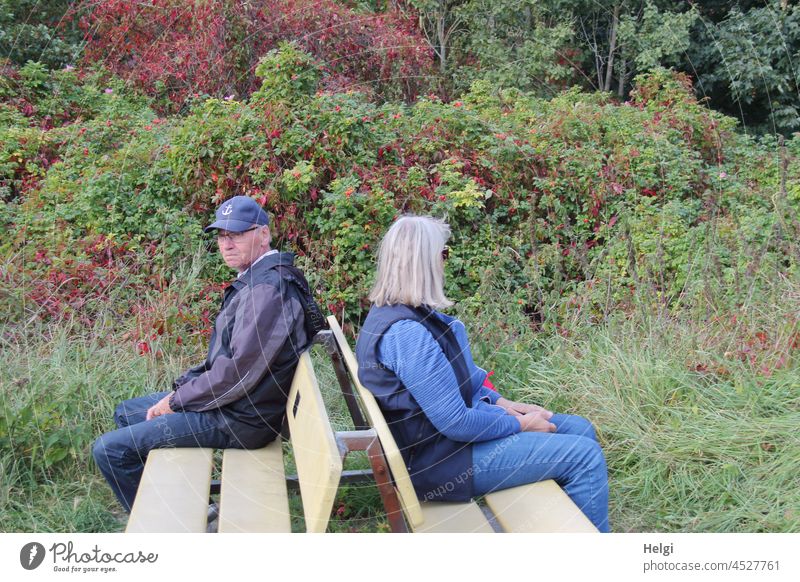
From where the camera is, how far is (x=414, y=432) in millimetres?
2750

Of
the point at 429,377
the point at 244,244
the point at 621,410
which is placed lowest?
the point at 621,410

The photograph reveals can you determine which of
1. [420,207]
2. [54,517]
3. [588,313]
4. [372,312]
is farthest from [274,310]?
[420,207]

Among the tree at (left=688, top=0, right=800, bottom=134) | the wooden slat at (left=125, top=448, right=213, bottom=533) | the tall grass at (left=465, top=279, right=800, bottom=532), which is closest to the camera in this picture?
the wooden slat at (left=125, top=448, right=213, bottom=533)

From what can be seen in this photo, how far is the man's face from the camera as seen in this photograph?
338 centimetres

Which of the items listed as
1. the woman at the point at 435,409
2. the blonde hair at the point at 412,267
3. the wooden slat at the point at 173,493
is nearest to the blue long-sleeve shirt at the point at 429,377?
the woman at the point at 435,409

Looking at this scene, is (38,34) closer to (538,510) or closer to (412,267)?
(412,267)

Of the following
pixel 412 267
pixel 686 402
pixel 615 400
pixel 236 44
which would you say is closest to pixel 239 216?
pixel 412 267

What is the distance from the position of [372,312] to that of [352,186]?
296 centimetres

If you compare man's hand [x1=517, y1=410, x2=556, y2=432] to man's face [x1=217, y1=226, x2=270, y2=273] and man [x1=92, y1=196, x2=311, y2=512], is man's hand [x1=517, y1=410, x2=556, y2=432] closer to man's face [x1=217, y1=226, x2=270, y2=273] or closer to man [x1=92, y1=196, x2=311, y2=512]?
man [x1=92, y1=196, x2=311, y2=512]

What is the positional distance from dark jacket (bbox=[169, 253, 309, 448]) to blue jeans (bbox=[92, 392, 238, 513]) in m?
0.04

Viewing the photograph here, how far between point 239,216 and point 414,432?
1.23m

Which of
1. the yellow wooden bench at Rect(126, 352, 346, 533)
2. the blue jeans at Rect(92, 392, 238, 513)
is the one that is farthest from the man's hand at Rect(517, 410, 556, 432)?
the blue jeans at Rect(92, 392, 238, 513)
